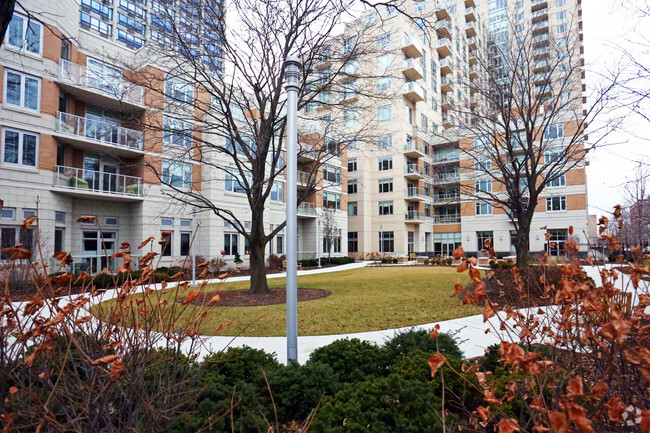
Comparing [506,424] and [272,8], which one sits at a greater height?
[272,8]

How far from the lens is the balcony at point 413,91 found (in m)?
40.4

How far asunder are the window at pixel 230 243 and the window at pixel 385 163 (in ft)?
78.6

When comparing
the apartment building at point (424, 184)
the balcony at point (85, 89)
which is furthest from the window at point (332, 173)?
the balcony at point (85, 89)

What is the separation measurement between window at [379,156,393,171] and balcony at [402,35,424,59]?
12.4 meters

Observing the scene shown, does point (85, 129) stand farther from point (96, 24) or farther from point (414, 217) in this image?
point (414, 217)

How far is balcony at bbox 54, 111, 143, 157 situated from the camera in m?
18.5

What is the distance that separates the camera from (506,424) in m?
1.40

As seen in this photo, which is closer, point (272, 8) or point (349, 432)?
point (349, 432)

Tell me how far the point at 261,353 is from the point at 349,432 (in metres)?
1.72

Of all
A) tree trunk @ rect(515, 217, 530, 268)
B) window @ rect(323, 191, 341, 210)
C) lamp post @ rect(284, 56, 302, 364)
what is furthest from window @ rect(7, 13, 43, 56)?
window @ rect(323, 191, 341, 210)

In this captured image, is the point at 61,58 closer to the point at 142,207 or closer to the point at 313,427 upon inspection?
the point at 142,207

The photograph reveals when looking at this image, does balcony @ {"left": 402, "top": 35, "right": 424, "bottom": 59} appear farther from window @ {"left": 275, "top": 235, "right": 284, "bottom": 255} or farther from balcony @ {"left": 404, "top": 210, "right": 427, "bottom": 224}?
window @ {"left": 275, "top": 235, "right": 284, "bottom": 255}

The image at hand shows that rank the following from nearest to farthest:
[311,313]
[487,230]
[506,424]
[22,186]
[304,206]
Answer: [506,424]
[311,313]
[22,186]
[304,206]
[487,230]

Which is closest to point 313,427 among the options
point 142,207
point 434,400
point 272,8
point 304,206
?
point 434,400
